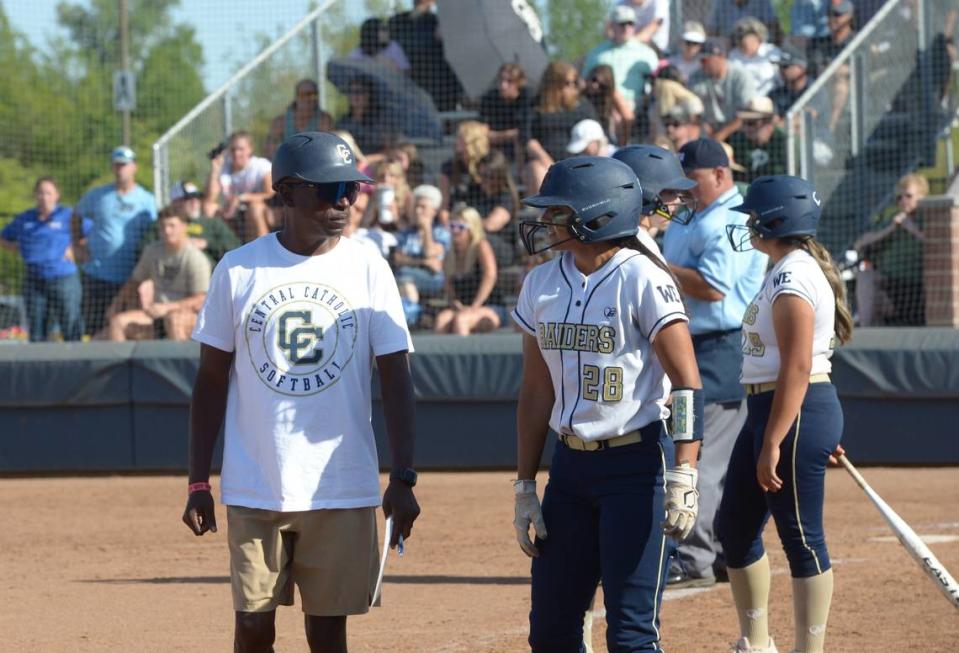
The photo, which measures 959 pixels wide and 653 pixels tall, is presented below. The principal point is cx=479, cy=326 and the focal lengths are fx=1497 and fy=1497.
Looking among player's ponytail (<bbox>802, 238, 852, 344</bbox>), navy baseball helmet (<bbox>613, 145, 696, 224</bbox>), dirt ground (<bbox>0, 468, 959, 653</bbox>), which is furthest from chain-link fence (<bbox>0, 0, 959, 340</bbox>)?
player's ponytail (<bbox>802, 238, 852, 344</bbox>)

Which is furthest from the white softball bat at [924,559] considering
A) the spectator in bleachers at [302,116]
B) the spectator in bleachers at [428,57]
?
the spectator in bleachers at [428,57]

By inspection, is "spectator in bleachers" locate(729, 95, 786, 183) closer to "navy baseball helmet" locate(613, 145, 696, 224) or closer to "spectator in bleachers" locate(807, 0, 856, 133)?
"spectator in bleachers" locate(807, 0, 856, 133)

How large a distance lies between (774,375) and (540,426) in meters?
1.20

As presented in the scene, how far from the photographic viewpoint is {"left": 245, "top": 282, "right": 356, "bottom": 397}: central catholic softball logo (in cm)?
438

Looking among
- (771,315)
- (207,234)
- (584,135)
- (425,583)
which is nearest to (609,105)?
(584,135)

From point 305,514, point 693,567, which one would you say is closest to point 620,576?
point 305,514

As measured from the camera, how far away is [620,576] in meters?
4.23

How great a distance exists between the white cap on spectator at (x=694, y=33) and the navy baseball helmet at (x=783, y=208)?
9452 mm

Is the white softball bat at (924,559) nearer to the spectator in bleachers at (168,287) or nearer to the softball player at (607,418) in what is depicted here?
the softball player at (607,418)

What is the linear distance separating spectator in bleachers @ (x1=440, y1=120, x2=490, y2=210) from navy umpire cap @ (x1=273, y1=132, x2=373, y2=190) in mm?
9362

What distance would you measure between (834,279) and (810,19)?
1066cm

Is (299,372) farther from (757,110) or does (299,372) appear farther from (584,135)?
(757,110)

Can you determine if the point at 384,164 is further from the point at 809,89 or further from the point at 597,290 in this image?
the point at 597,290

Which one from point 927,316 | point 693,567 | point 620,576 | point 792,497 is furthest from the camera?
point 927,316
